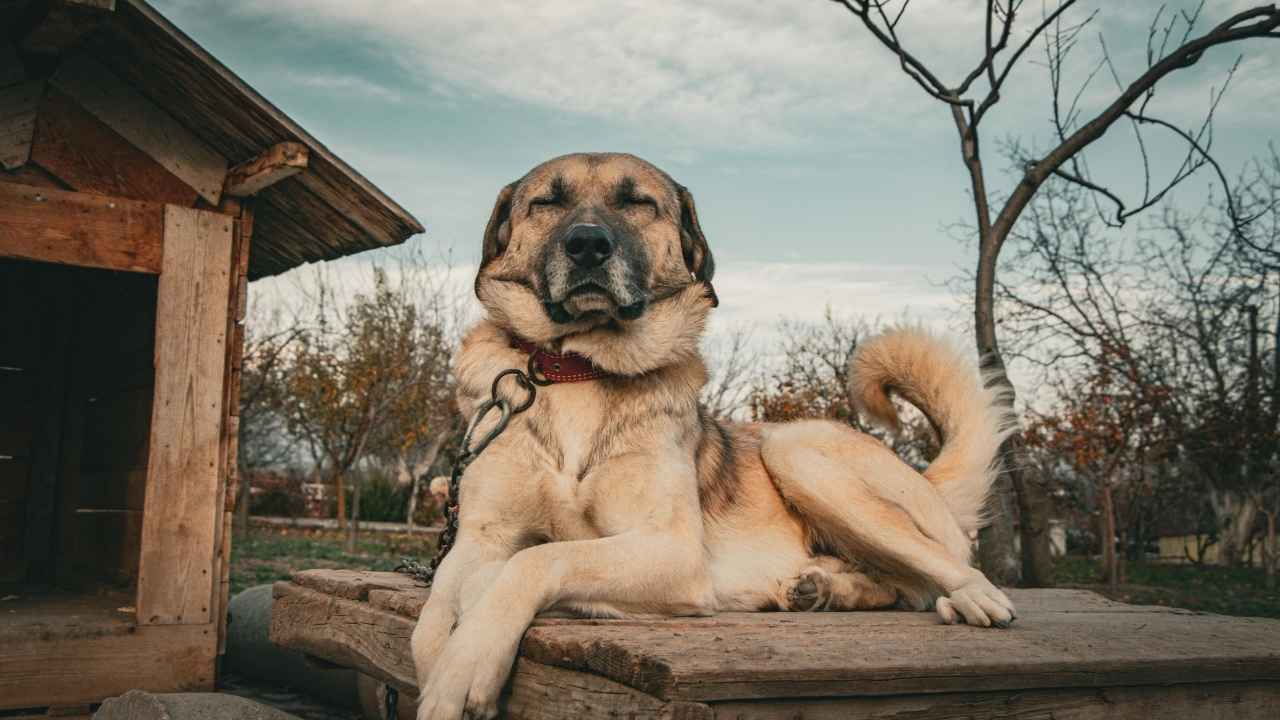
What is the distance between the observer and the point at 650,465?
280cm

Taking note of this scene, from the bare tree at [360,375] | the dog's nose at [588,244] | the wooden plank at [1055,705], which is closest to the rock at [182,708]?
the dog's nose at [588,244]

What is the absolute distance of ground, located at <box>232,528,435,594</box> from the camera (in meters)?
10.9

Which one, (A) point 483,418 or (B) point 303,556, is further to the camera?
(B) point 303,556

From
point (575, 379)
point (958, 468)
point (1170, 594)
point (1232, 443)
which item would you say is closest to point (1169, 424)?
point (1232, 443)

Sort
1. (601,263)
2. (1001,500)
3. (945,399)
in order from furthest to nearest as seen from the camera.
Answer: (1001,500), (945,399), (601,263)

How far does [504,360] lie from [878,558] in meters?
1.46

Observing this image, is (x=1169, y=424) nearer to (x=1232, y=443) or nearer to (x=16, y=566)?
Result: (x=1232, y=443)

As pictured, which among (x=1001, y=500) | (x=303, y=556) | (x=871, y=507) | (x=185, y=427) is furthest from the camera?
(x=303, y=556)

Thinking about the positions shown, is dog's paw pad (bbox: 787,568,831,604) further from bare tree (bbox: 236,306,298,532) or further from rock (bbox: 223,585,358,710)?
bare tree (bbox: 236,306,298,532)

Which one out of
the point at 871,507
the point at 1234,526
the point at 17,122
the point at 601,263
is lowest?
the point at 1234,526

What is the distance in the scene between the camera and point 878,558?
3297 millimetres

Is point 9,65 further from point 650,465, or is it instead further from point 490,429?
point 650,465

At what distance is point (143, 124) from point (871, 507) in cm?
408

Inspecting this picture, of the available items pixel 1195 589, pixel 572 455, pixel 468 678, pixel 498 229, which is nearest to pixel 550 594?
pixel 468 678
